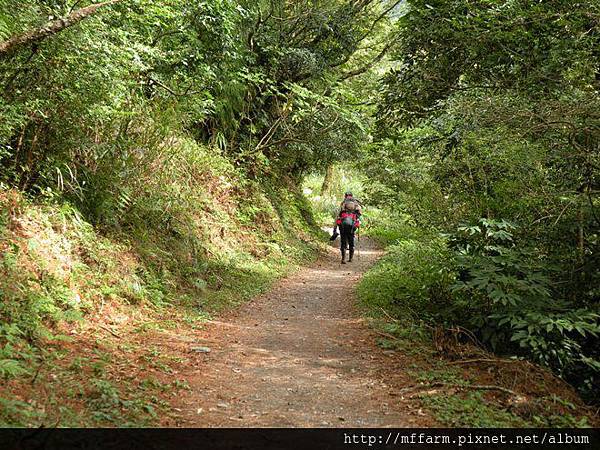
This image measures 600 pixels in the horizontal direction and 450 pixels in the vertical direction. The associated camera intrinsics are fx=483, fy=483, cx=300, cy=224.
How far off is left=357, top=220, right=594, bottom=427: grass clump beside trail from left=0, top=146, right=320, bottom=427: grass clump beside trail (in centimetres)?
281

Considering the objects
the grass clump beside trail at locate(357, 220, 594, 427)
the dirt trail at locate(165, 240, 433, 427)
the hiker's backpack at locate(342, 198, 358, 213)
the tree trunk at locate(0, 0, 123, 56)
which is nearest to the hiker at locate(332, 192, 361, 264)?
the hiker's backpack at locate(342, 198, 358, 213)

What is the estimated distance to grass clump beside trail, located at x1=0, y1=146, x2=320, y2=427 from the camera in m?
4.31

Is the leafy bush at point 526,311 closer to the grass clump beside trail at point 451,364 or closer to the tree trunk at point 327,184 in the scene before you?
the grass clump beside trail at point 451,364

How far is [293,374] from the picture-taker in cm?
588

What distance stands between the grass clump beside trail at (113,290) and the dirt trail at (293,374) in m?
0.42

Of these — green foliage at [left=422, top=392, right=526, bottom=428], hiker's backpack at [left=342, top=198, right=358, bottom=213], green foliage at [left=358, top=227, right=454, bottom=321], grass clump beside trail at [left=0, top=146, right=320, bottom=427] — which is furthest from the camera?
hiker's backpack at [left=342, top=198, right=358, bottom=213]

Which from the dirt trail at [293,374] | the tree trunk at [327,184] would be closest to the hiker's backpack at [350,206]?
the dirt trail at [293,374]

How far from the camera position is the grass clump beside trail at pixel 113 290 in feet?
14.1

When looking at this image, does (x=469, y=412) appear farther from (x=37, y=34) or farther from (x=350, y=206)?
(x=350, y=206)

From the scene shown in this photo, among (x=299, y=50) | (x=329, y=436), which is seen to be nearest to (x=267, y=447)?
(x=329, y=436)

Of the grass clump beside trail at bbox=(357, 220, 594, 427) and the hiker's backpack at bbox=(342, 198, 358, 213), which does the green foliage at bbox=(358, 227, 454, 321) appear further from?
the hiker's backpack at bbox=(342, 198, 358, 213)

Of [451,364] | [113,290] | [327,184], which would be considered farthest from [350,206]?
[327,184]

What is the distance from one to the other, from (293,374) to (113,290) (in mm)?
3071

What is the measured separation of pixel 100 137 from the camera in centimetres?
823
